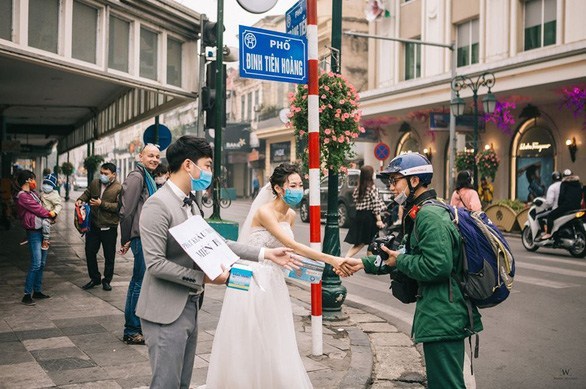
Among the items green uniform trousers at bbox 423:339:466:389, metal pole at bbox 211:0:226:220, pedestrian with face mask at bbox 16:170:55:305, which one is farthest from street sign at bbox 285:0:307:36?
metal pole at bbox 211:0:226:220

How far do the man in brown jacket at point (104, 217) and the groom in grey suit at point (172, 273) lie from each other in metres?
5.05

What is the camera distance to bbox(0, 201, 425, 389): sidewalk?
15.5ft

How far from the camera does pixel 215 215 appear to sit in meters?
11.4

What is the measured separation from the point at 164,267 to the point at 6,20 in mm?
5567

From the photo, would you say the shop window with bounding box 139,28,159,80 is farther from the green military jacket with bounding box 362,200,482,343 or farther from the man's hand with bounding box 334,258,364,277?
the green military jacket with bounding box 362,200,482,343

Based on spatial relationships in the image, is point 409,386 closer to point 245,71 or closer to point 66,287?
point 245,71

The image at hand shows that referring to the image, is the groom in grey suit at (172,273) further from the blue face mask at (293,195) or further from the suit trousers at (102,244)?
the suit trousers at (102,244)

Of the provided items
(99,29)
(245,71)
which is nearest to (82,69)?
(99,29)

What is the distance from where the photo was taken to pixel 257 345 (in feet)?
13.8

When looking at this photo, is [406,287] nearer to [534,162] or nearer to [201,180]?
[201,180]

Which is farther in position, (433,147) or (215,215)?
(433,147)

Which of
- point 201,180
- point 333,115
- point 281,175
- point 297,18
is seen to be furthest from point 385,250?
point 333,115

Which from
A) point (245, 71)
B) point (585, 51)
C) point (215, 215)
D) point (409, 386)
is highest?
point (585, 51)

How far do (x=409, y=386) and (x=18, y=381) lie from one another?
3.18 meters
